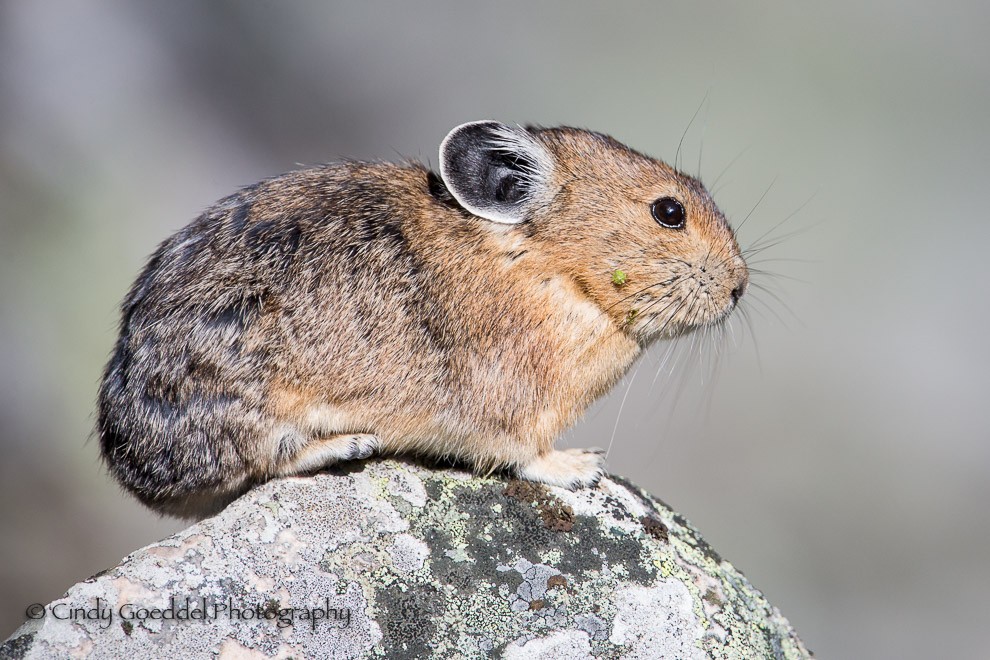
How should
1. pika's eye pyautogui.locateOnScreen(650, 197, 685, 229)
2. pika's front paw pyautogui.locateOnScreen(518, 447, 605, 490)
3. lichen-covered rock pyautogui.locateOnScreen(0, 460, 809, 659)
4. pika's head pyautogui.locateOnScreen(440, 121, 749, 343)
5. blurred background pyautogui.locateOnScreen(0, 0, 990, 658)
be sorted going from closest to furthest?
lichen-covered rock pyautogui.locateOnScreen(0, 460, 809, 659), pika's front paw pyautogui.locateOnScreen(518, 447, 605, 490), pika's head pyautogui.locateOnScreen(440, 121, 749, 343), pika's eye pyautogui.locateOnScreen(650, 197, 685, 229), blurred background pyautogui.locateOnScreen(0, 0, 990, 658)

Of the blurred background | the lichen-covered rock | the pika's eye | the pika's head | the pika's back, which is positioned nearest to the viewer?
the lichen-covered rock

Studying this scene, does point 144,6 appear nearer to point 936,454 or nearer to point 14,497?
point 14,497

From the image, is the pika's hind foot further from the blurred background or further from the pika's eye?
the blurred background

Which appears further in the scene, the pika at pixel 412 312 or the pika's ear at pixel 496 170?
the pika's ear at pixel 496 170

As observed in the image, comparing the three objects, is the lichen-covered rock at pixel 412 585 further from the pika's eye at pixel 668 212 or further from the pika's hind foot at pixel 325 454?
the pika's eye at pixel 668 212

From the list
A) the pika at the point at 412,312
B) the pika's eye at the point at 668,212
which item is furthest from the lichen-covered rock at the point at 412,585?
the pika's eye at the point at 668,212

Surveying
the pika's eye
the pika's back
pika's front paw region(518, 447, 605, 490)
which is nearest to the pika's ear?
the pika's back

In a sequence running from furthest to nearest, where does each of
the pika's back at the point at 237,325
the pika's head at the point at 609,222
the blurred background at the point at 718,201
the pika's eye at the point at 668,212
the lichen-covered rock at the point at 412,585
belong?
the blurred background at the point at 718,201 < the pika's eye at the point at 668,212 < the pika's head at the point at 609,222 < the pika's back at the point at 237,325 < the lichen-covered rock at the point at 412,585

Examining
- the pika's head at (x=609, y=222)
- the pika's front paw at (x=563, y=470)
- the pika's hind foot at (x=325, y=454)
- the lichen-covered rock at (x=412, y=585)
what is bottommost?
the lichen-covered rock at (x=412, y=585)
